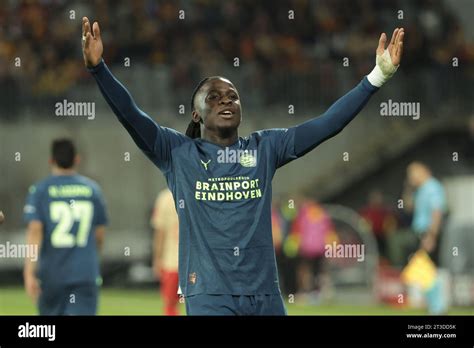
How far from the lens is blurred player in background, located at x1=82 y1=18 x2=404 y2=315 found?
6.49 metres

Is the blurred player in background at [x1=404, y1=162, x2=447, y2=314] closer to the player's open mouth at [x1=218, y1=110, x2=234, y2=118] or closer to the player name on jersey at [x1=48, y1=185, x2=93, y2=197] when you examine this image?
the player name on jersey at [x1=48, y1=185, x2=93, y2=197]

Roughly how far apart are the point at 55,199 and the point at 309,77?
46.3 feet

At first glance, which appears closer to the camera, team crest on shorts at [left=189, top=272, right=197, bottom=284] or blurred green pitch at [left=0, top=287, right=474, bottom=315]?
team crest on shorts at [left=189, top=272, right=197, bottom=284]

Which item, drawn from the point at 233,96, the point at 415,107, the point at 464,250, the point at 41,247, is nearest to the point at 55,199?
the point at 41,247

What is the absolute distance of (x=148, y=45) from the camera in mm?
25547

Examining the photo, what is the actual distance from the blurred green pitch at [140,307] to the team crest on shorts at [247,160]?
8.73 m

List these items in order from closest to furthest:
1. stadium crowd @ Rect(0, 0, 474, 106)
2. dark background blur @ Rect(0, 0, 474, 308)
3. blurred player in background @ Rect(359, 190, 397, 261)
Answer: blurred player in background @ Rect(359, 190, 397, 261)
dark background blur @ Rect(0, 0, 474, 308)
stadium crowd @ Rect(0, 0, 474, 106)

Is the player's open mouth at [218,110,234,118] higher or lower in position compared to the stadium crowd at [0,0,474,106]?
lower

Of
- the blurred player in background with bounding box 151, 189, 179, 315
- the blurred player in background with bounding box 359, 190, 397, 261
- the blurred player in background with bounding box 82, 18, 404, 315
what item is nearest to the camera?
the blurred player in background with bounding box 82, 18, 404, 315

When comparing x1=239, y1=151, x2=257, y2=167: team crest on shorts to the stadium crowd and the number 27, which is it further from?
the stadium crowd

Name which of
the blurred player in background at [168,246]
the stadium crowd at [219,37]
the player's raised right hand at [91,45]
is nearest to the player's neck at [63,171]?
the blurred player in background at [168,246]

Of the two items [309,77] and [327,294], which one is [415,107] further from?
[327,294]

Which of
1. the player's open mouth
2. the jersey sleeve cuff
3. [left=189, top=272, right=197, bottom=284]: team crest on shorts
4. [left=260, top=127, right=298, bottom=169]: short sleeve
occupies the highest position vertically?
the jersey sleeve cuff

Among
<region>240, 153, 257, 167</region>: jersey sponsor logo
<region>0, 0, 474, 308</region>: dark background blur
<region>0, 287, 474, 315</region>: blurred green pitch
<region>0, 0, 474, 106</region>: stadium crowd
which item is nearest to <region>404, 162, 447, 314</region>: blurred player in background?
<region>0, 287, 474, 315</region>: blurred green pitch
